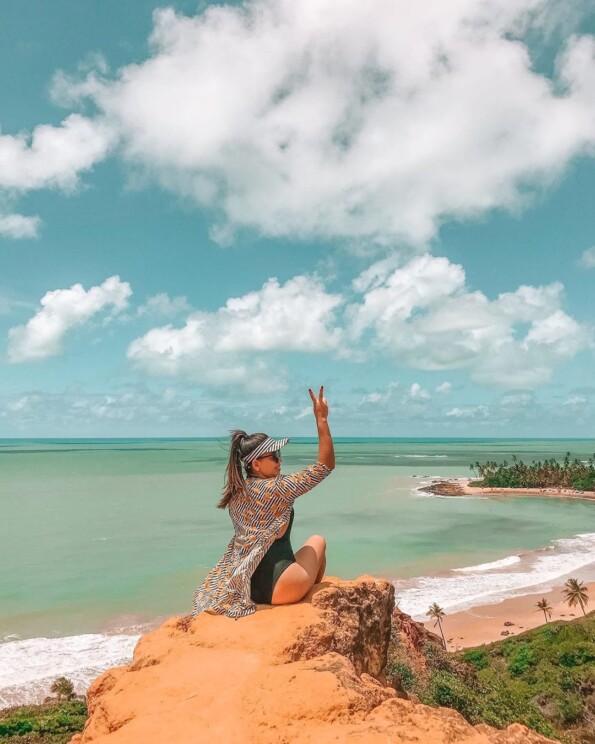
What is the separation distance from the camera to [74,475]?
115m

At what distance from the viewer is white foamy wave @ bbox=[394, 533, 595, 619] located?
30172mm

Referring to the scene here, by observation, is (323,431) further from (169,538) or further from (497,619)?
(169,538)

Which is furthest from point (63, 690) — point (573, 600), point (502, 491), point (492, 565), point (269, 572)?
point (502, 491)

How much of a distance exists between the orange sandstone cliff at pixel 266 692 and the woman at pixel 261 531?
0.17 meters

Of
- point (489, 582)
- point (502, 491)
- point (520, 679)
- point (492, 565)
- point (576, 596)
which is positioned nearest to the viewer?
point (520, 679)

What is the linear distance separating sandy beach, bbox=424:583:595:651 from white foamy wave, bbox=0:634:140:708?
1450 centimetres

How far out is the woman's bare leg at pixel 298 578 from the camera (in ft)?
16.1

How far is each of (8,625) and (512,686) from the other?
2308 cm

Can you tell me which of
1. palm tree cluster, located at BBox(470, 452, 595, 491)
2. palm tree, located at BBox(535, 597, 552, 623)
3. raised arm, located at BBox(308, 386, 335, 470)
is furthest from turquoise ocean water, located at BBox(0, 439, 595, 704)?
palm tree cluster, located at BBox(470, 452, 595, 491)

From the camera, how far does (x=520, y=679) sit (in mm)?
18344

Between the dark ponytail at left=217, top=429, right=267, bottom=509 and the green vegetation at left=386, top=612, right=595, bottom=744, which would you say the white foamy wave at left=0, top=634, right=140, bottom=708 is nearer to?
the green vegetation at left=386, top=612, right=595, bottom=744

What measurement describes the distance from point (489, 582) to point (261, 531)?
34.4 meters

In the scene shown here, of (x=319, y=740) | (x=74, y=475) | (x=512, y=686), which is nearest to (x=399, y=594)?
(x=512, y=686)

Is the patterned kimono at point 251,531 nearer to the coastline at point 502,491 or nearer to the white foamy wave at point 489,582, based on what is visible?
the white foamy wave at point 489,582
